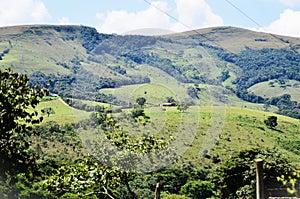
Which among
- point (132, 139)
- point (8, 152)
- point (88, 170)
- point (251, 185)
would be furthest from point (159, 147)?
point (251, 185)

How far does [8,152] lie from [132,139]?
127 inches

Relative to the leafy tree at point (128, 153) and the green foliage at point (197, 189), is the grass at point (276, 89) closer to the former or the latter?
the green foliage at point (197, 189)

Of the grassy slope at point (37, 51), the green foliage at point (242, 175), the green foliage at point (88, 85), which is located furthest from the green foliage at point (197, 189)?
the grassy slope at point (37, 51)

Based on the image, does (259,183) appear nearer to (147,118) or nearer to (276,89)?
(147,118)

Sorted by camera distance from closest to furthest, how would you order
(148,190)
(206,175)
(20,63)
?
(148,190)
(206,175)
(20,63)

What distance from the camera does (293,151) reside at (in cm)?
9162

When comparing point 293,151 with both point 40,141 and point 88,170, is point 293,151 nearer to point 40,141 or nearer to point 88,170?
point 40,141

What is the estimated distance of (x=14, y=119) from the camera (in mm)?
6129

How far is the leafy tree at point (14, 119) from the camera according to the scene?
589cm

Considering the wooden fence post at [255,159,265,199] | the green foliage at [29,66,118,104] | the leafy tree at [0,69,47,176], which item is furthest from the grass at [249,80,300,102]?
the wooden fence post at [255,159,265,199]

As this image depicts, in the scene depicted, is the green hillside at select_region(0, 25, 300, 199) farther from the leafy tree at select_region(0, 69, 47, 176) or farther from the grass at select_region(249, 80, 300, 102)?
the grass at select_region(249, 80, 300, 102)

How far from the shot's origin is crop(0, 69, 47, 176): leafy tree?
5891mm

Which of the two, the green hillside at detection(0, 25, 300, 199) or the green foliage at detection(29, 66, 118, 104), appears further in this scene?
the green foliage at detection(29, 66, 118, 104)

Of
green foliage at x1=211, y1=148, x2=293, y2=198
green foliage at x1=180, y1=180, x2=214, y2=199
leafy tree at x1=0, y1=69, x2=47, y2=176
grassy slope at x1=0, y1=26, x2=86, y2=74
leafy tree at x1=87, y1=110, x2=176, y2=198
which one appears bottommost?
green foliage at x1=180, y1=180, x2=214, y2=199
